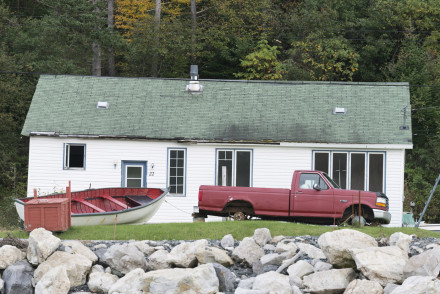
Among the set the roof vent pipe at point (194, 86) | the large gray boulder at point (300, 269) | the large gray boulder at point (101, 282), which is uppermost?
the roof vent pipe at point (194, 86)

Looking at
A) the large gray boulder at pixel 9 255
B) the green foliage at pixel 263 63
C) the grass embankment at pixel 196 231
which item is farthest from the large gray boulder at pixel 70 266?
the green foliage at pixel 263 63

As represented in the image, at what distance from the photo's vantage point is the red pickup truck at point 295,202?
22625 mm

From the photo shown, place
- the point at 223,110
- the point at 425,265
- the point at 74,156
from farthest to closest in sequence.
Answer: the point at 223,110
the point at 74,156
the point at 425,265

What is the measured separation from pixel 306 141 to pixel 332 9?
843 inches

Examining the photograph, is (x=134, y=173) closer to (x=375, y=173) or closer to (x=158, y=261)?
(x=375, y=173)

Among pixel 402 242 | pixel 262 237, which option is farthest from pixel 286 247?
pixel 402 242

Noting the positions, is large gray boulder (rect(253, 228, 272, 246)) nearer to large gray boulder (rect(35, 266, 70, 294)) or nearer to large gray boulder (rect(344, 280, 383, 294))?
large gray boulder (rect(344, 280, 383, 294))

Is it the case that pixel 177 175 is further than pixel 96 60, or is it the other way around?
pixel 96 60

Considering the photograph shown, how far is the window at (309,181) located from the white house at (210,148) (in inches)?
204

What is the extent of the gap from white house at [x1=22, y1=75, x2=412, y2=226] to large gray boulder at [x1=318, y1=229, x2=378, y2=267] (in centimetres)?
1353

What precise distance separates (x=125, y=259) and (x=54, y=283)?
5.00 feet

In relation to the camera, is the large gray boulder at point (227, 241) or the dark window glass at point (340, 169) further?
the dark window glass at point (340, 169)

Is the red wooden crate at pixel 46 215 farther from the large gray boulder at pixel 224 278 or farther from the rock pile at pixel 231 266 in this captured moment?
the large gray boulder at pixel 224 278

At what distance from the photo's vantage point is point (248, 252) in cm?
1631
